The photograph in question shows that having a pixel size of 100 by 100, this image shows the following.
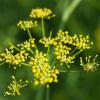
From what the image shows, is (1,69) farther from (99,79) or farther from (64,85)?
(99,79)

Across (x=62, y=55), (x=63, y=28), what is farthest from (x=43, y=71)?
(x=63, y=28)

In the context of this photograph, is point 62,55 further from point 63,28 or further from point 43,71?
point 63,28

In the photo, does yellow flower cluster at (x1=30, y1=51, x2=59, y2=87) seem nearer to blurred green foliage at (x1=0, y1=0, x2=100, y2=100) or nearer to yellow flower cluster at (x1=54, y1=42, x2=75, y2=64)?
yellow flower cluster at (x1=54, y1=42, x2=75, y2=64)

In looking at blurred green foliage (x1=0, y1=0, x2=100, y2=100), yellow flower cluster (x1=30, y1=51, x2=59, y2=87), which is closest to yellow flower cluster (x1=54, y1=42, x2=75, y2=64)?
yellow flower cluster (x1=30, y1=51, x2=59, y2=87)

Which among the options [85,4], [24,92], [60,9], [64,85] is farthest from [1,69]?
[85,4]

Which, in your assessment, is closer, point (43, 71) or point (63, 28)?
point (43, 71)
